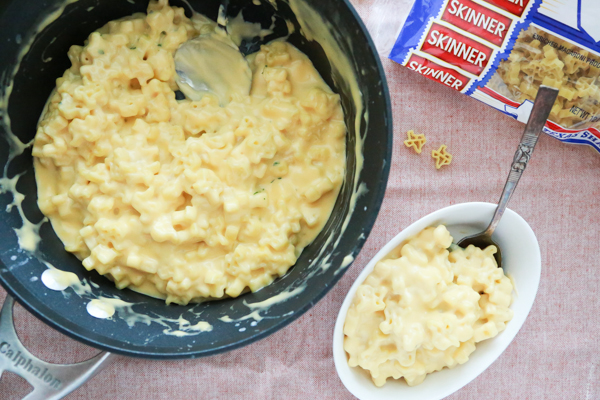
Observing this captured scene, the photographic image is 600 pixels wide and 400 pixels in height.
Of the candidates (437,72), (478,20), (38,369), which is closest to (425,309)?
(437,72)

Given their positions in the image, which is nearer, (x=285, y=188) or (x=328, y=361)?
(x=285, y=188)

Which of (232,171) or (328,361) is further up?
(232,171)


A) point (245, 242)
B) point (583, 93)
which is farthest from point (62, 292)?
point (583, 93)

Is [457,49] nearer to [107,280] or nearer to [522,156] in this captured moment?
[522,156]

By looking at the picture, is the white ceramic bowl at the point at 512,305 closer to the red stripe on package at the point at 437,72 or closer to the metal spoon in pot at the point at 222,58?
the red stripe on package at the point at 437,72

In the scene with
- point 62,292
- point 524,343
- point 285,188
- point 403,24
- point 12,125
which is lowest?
point 524,343

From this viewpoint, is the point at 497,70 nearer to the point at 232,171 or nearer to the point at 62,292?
the point at 232,171
